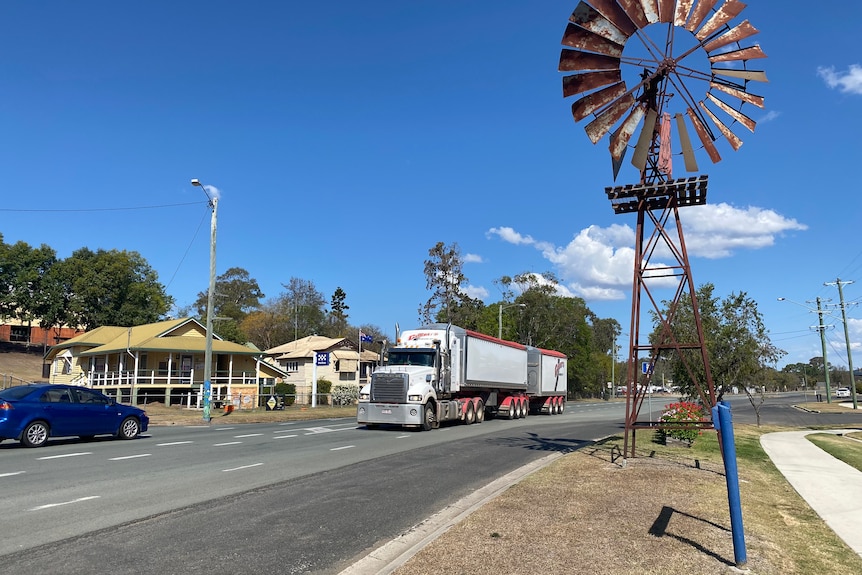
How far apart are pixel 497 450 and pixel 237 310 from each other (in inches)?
3431

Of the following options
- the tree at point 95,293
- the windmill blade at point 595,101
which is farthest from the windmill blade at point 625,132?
the tree at point 95,293

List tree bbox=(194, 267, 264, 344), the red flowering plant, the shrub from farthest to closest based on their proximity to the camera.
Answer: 1. tree bbox=(194, 267, 264, 344)
2. the shrub
3. the red flowering plant

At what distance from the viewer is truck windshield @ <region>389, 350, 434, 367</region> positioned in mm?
22400

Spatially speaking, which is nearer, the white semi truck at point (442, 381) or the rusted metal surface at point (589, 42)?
the rusted metal surface at point (589, 42)

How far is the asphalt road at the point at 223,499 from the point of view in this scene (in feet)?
19.5

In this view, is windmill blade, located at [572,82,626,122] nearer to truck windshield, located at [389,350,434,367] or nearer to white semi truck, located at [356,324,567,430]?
white semi truck, located at [356,324,567,430]

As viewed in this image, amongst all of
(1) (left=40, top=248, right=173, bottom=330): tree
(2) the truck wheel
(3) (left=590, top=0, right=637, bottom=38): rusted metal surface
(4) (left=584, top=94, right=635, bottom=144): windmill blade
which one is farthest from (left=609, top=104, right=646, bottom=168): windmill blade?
(1) (left=40, top=248, right=173, bottom=330): tree

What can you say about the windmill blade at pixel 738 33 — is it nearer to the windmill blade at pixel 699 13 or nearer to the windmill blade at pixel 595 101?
the windmill blade at pixel 699 13

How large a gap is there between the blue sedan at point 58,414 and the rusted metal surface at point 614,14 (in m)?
15.1

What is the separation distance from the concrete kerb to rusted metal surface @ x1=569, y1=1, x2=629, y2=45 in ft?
25.9

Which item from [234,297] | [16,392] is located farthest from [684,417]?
[234,297]

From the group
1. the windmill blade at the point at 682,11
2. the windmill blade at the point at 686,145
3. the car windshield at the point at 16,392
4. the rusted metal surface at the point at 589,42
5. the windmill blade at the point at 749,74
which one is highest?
the windmill blade at the point at 682,11

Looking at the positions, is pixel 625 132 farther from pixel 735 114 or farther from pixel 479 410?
pixel 479 410

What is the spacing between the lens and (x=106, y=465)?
1193 centimetres
